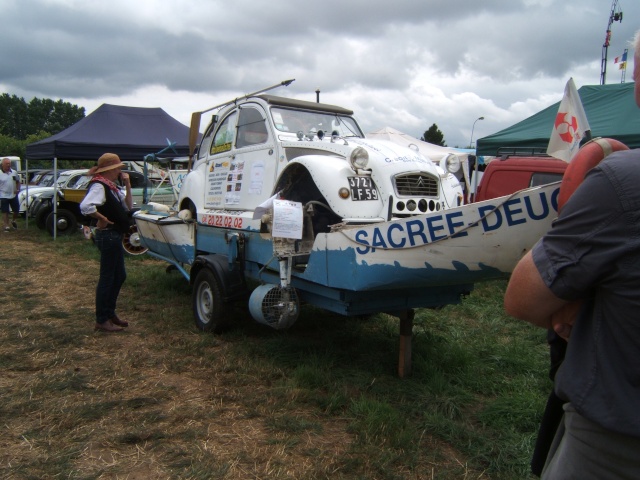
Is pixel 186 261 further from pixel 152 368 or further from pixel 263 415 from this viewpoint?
pixel 263 415

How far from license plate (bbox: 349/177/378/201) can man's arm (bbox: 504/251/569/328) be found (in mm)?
2884

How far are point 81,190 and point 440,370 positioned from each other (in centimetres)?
1225

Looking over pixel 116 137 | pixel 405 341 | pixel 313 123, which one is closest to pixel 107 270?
pixel 313 123

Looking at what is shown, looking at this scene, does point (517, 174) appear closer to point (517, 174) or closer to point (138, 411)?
point (517, 174)

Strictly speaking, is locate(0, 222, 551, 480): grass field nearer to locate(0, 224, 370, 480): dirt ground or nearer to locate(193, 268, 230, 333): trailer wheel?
locate(0, 224, 370, 480): dirt ground

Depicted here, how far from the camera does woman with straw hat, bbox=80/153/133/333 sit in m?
5.44

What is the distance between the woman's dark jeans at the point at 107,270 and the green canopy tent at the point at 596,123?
716 centimetres

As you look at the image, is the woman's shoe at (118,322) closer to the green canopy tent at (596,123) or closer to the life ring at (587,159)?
the life ring at (587,159)

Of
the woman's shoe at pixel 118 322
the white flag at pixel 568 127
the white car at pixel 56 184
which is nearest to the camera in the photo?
the white flag at pixel 568 127

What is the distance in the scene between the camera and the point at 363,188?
436 centimetres

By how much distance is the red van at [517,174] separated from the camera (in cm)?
788

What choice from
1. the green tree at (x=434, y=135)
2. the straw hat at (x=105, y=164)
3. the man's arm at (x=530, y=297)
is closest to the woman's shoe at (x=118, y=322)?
the straw hat at (x=105, y=164)

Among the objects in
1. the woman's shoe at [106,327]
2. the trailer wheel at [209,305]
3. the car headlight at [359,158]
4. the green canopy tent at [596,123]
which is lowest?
the woman's shoe at [106,327]

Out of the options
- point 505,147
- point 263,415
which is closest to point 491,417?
point 263,415
